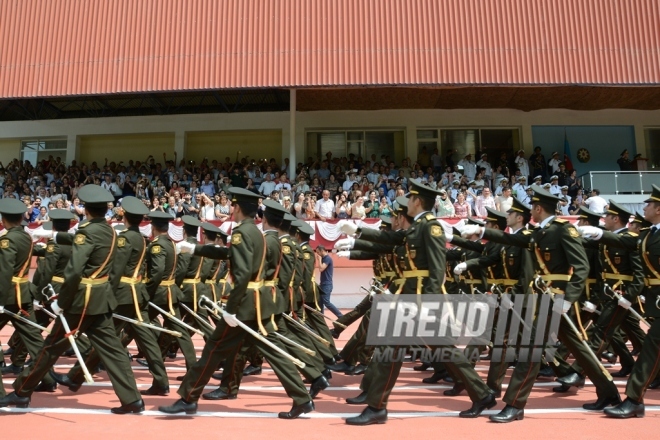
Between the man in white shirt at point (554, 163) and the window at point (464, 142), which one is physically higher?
the window at point (464, 142)

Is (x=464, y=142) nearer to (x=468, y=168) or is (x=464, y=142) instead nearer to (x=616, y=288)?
(x=468, y=168)

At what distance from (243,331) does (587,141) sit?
64.8ft

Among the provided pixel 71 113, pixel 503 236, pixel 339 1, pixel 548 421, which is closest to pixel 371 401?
pixel 548 421

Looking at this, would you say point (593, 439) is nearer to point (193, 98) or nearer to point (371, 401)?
point (371, 401)

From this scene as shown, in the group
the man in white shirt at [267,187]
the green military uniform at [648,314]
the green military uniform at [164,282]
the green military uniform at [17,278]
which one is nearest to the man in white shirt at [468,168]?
the man in white shirt at [267,187]

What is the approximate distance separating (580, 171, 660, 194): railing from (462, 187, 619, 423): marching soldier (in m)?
12.5

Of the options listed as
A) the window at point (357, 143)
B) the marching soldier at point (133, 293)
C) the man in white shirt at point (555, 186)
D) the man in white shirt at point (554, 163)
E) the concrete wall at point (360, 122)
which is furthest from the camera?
the window at point (357, 143)

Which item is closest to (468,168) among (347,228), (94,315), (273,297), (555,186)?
(555,186)

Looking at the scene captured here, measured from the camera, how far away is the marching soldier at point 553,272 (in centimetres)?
551

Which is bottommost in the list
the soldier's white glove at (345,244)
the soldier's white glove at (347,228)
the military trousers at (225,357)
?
the military trousers at (225,357)

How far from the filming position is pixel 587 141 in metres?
22.5

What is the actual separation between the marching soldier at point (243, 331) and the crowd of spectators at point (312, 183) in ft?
33.2

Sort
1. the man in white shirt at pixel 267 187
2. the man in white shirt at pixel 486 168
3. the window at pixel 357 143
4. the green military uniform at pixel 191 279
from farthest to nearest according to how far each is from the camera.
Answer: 1. the window at pixel 357 143
2. the man in white shirt at pixel 486 168
3. the man in white shirt at pixel 267 187
4. the green military uniform at pixel 191 279

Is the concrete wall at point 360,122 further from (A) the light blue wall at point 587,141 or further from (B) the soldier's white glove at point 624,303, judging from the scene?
(B) the soldier's white glove at point 624,303
